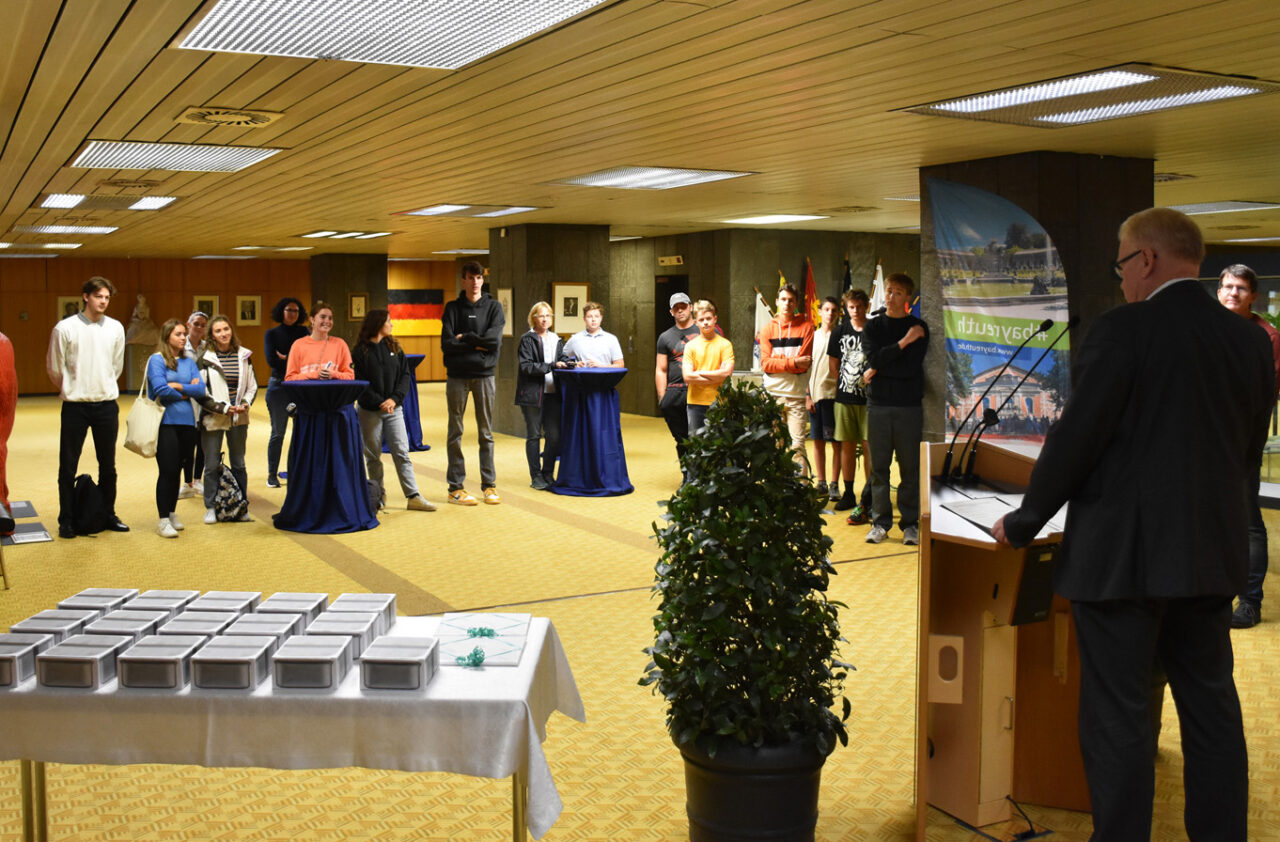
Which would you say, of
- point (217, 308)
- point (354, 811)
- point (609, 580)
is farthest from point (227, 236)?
point (354, 811)

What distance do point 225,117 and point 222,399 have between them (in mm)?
2670

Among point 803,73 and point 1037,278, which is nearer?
point 803,73

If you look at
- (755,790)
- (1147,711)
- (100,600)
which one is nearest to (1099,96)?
(1147,711)

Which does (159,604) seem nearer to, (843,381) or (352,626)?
(352,626)

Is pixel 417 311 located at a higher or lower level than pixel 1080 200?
lower

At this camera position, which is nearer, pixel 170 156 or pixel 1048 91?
pixel 1048 91

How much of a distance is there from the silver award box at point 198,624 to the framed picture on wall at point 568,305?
11401 millimetres

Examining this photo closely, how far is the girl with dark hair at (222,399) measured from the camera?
27.1 feet

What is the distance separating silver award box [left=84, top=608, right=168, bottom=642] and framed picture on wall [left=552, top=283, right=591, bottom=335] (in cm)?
1140

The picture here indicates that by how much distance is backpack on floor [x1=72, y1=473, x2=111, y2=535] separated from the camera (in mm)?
8141

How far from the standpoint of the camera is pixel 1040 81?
5.31 meters

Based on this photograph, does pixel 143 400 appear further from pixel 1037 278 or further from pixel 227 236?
pixel 227 236

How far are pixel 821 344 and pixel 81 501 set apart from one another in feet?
18.8

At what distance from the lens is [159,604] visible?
116 inches
